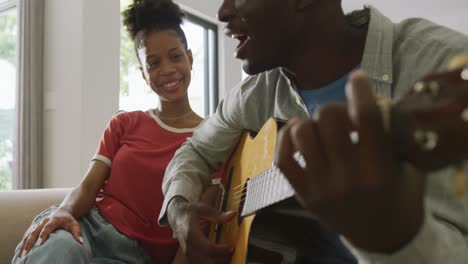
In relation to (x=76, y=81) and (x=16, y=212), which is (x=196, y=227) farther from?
(x=76, y=81)

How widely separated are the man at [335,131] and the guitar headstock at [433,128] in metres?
0.02

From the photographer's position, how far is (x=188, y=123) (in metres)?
1.53

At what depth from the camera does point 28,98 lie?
107 inches

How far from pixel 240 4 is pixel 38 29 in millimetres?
2170

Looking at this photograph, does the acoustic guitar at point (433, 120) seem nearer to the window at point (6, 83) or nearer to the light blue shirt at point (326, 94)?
the light blue shirt at point (326, 94)

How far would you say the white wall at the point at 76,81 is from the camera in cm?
265

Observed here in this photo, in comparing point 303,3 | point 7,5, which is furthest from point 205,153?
point 7,5

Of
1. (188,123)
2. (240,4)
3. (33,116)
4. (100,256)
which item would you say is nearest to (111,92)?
(33,116)

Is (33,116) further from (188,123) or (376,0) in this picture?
(376,0)

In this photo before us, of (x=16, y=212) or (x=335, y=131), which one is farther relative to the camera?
(x=16, y=212)

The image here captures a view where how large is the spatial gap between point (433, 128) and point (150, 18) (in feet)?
4.32

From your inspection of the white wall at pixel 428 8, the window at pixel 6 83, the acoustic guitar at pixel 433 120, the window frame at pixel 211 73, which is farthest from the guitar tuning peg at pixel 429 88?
the white wall at pixel 428 8

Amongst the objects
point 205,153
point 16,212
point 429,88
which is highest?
point 429,88

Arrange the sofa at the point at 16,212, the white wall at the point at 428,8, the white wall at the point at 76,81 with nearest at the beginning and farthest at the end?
1. the sofa at the point at 16,212
2. the white wall at the point at 76,81
3. the white wall at the point at 428,8
